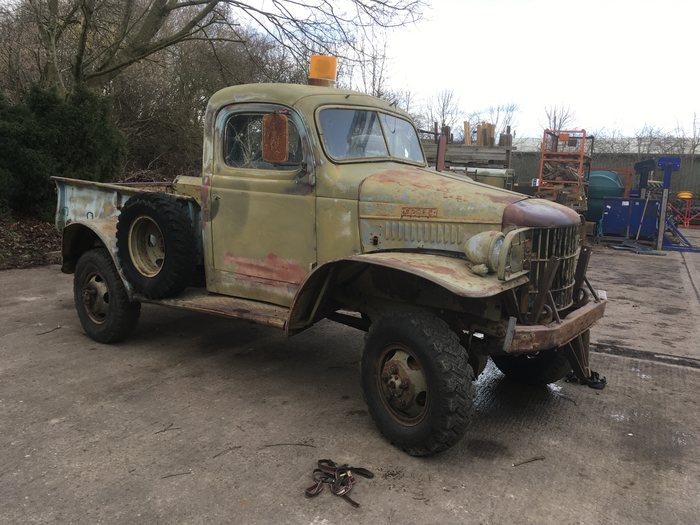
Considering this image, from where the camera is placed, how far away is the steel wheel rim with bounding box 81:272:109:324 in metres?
4.92

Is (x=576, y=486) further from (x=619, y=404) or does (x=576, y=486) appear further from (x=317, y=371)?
(x=317, y=371)

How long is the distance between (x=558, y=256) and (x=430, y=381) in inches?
45.1

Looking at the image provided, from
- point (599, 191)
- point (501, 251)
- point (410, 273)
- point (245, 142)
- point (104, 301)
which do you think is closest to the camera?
point (501, 251)

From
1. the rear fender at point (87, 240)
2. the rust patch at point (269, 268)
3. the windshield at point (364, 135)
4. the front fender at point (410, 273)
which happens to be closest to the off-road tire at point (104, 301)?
the rear fender at point (87, 240)

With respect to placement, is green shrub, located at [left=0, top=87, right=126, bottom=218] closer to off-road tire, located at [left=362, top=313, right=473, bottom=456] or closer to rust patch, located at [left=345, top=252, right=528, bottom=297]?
rust patch, located at [left=345, top=252, right=528, bottom=297]

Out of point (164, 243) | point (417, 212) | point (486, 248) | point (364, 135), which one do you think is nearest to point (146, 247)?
point (164, 243)

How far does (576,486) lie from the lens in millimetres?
2922

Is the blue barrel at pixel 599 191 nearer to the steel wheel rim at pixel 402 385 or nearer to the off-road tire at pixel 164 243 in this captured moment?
the off-road tire at pixel 164 243

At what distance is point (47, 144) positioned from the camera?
31.7 feet

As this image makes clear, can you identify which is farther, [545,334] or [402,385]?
[402,385]

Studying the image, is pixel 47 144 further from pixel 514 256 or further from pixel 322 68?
pixel 514 256

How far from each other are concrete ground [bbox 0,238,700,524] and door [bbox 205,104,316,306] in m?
0.78

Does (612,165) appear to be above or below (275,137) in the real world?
below

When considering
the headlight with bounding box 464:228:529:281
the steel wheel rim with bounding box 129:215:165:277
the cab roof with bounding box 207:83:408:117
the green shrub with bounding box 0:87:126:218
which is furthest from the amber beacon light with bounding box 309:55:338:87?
the green shrub with bounding box 0:87:126:218
